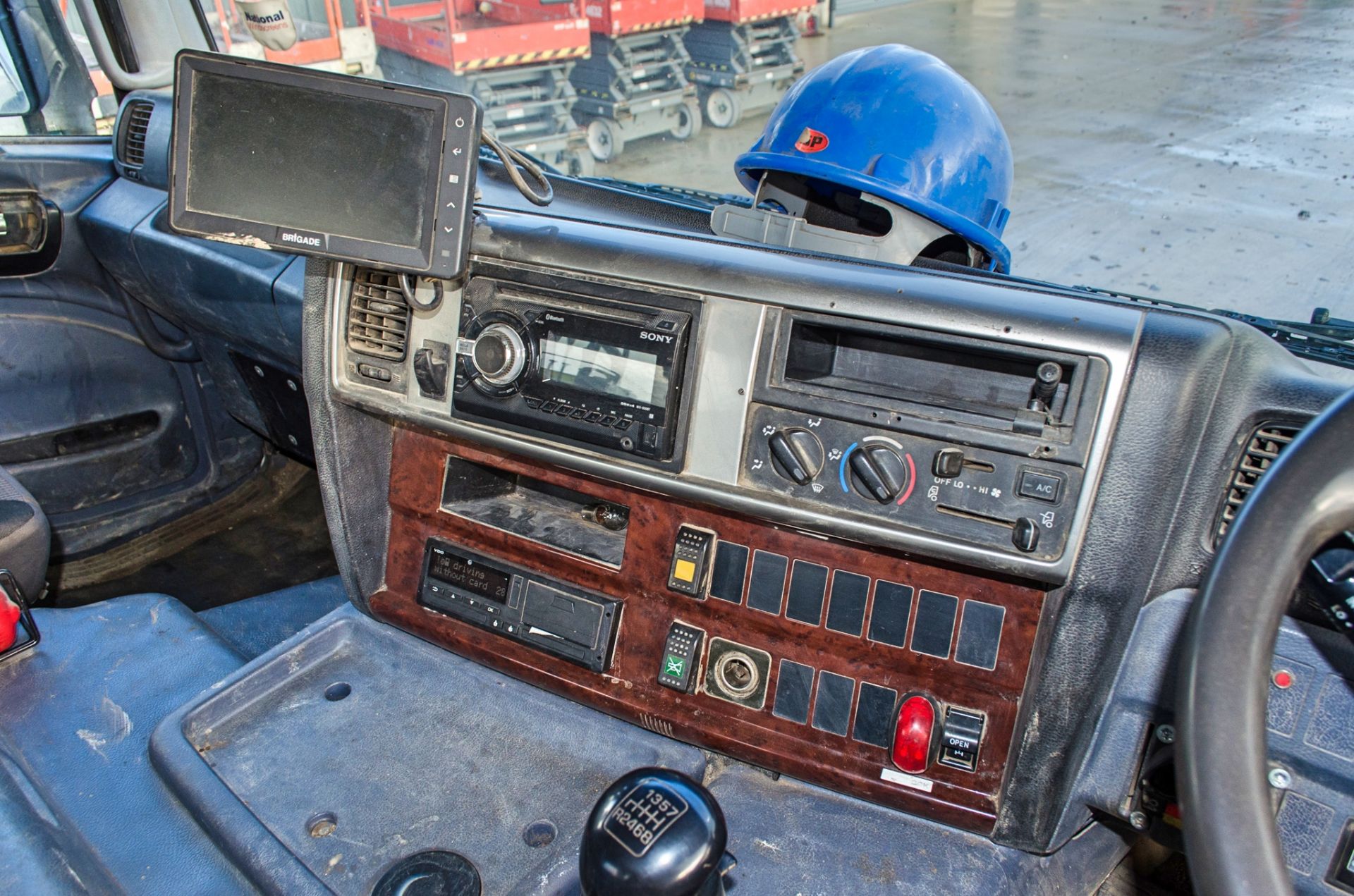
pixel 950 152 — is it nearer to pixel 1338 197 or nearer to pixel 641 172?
pixel 1338 197

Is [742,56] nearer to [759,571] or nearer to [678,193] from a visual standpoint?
[678,193]

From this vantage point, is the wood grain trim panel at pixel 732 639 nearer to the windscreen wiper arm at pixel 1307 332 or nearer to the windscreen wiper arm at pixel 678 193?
the windscreen wiper arm at pixel 1307 332

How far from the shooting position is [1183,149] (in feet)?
16.1

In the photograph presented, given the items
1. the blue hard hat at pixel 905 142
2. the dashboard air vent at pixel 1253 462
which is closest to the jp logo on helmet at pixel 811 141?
the blue hard hat at pixel 905 142

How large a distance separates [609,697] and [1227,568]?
125 centimetres

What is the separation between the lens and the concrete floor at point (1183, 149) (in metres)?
2.80

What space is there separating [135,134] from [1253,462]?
3.41 metres

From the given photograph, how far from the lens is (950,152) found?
74.0 inches

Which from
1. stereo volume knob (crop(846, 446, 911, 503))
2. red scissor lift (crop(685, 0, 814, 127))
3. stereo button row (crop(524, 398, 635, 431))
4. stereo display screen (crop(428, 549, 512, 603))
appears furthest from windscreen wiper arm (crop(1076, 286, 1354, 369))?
red scissor lift (crop(685, 0, 814, 127))

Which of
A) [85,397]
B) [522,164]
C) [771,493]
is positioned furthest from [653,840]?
[85,397]

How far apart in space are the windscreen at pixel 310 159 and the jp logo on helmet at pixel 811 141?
798mm

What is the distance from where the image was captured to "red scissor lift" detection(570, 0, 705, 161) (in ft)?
30.4

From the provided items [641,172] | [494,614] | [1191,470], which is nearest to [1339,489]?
[1191,470]

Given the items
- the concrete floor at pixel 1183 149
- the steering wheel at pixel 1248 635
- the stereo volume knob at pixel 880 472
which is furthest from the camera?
the concrete floor at pixel 1183 149
